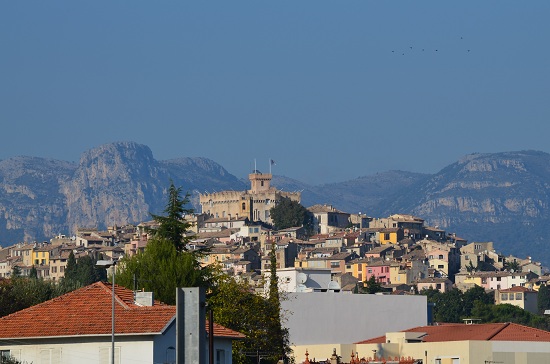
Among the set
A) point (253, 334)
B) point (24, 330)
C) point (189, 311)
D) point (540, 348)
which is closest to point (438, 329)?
point (540, 348)

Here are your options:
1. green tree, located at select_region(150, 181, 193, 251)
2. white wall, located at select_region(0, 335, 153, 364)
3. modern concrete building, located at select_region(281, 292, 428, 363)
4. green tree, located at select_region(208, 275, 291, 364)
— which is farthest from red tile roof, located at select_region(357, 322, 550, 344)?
white wall, located at select_region(0, 335, 153, 364)

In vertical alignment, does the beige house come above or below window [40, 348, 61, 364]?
below

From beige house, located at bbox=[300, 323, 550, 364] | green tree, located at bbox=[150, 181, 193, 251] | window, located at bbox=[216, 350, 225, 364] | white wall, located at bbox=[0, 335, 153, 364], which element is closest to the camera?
white wall, located at bbox=[0, 335, 153, 364]

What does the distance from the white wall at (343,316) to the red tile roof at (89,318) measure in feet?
104

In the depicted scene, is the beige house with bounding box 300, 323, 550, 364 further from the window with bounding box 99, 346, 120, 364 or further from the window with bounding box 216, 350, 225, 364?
the window with bounding box 99, 346, 120, 364

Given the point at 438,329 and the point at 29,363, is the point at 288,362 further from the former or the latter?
the point at 29,363

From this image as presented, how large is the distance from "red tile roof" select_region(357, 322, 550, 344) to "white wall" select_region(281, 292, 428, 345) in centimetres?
711

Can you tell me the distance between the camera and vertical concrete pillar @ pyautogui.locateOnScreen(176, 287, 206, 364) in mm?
12266

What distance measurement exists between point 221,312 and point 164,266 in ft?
9.29

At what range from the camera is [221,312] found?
5900 centimetres

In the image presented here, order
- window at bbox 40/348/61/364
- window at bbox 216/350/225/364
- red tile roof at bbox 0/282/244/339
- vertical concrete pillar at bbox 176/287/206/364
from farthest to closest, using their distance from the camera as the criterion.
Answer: window at bbox 216/350/225/364
window at bbox 40/348/61/364
red tile roof at bbox 0/282/244/339
vertical concrete pillar at bbox 176/287/206/364

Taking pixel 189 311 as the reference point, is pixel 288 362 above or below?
below

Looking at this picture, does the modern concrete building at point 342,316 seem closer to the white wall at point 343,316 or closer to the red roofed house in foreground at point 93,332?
the white wall at point 343,316

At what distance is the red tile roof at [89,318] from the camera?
40.7m
